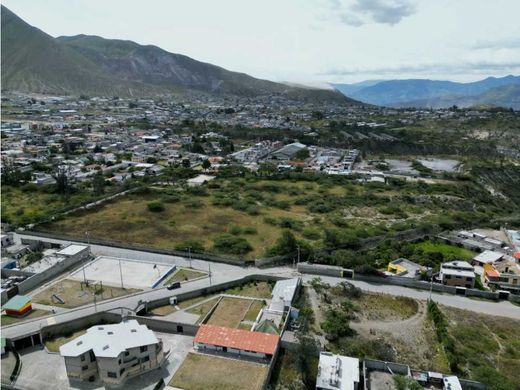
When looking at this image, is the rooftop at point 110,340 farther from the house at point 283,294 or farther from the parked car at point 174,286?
the house at point 283,294

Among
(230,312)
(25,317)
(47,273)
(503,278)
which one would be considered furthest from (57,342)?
(503,278)

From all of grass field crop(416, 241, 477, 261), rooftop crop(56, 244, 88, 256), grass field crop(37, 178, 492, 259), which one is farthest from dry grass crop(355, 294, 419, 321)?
rooftop crop(56, 244, 88, 256)

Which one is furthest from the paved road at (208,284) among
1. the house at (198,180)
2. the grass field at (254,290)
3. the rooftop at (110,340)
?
the house at (198,180)

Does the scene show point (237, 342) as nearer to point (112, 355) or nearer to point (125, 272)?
point (112, 355)

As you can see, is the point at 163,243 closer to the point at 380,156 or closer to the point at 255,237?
the point at 255,237

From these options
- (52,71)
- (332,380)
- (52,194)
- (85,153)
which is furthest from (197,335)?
(52,71)

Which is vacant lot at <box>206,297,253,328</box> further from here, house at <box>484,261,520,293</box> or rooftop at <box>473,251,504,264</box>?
rooftop at <box>473,251,504,264</box>
